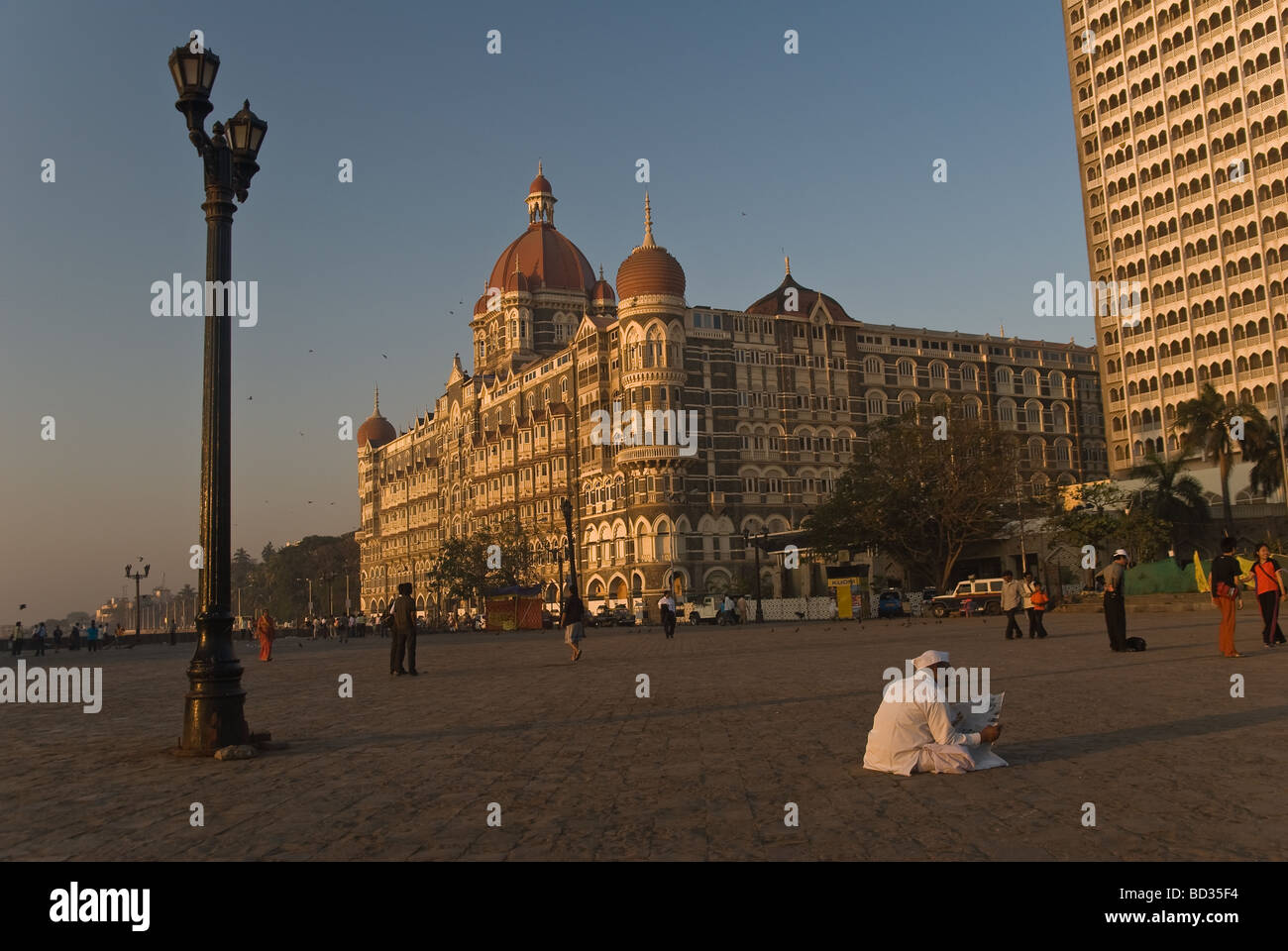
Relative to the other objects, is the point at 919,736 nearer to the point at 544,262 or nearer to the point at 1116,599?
the point at 1116,599

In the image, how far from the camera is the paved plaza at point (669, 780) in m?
5.32

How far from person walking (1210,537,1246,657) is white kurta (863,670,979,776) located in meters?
9.92

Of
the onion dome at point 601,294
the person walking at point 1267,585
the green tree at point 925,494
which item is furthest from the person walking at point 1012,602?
the onion dome at point 601,294

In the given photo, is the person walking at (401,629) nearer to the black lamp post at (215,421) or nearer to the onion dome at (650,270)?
the black lamp post at (215,421)

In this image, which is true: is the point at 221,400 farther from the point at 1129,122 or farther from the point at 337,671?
the point at 1129,122

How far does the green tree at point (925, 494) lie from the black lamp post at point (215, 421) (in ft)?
135

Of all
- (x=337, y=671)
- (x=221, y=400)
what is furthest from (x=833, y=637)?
(x=221, y=400)

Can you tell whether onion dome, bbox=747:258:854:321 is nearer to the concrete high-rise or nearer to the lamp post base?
the concrete high-rise

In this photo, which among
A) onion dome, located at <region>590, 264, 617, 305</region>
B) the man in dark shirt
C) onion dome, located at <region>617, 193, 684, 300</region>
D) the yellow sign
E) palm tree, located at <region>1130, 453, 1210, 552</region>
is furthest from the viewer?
onion dome, located at <region>590, 264, 617, 305</region>

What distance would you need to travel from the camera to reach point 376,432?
124188 mm

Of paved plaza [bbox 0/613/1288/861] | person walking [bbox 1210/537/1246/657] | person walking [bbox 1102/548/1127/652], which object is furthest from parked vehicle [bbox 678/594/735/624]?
paved plaza [bbox 0/613/1288/861]

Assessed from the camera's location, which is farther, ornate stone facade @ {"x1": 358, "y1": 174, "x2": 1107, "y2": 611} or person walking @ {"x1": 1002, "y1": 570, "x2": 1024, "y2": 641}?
ornate stone facade @ {"x1": 358, "y1": 174, "x2": 1107, "y2": 611}

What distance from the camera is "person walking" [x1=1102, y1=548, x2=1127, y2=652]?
16.5 metres

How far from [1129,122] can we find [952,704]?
2955 inches
